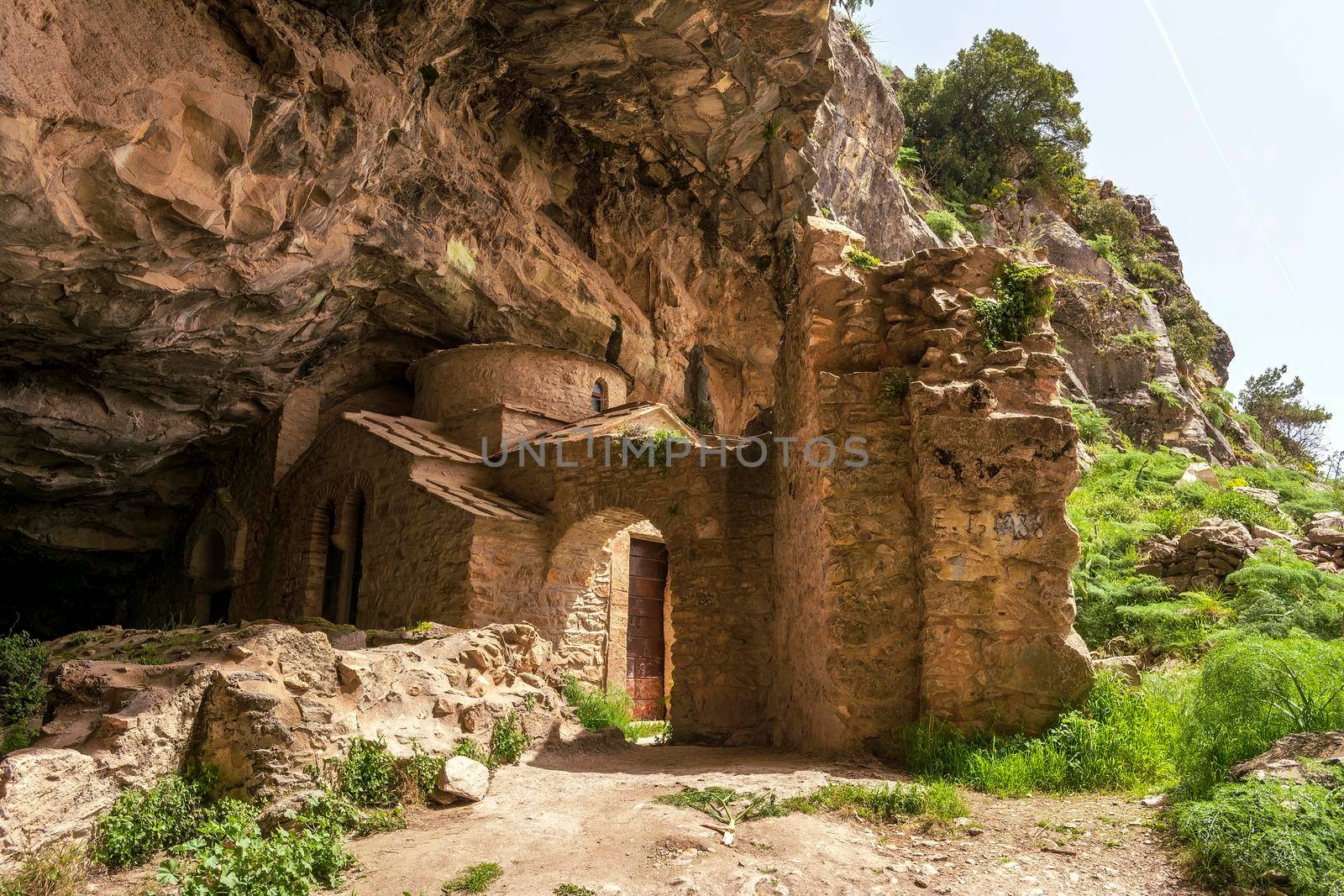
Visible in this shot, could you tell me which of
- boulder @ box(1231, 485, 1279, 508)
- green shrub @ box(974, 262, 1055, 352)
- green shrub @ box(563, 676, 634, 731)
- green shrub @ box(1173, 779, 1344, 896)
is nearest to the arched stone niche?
green shrub @ box(563, 676, 634, 731)

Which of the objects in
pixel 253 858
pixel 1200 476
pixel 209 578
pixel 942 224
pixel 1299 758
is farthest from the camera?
pixel 942 224

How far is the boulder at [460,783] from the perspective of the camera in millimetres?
6164

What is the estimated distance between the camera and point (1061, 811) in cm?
575

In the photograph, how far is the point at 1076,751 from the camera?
21.3 ft

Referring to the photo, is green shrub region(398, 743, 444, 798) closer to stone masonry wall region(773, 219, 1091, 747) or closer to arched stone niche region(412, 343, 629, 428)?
stone masonry wall region(773, 219, 1091, 747)

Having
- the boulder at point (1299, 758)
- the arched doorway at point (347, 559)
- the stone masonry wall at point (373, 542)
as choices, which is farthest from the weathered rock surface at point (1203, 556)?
the arched doorway at point (347, 559)

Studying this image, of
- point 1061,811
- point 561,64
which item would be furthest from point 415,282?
point 1061,811

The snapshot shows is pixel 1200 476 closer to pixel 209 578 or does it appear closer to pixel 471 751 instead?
pixel 471 751

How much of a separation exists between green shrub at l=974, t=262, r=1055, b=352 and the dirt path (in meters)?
4.23

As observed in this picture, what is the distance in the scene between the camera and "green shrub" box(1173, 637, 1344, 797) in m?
5.44

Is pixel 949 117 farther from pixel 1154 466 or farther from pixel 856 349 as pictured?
pixel 856 349

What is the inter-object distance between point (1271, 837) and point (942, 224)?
975 inches

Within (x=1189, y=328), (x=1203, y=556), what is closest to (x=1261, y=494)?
(x=1203, y=556)

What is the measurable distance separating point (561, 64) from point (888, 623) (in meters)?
10.5
